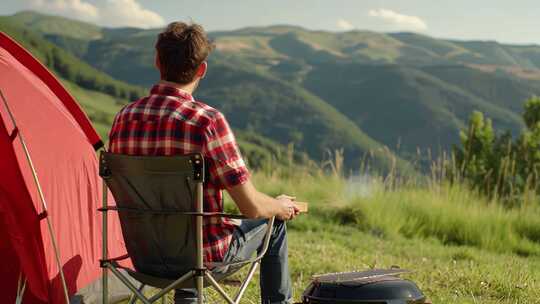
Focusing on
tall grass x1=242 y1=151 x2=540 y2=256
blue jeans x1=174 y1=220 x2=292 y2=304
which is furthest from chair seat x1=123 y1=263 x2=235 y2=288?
tall grass x1=242 y1=151 x2=540 y2=256

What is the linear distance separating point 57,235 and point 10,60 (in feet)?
3.14

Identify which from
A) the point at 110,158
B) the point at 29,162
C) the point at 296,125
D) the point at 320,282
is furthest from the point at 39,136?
the point at 296,125

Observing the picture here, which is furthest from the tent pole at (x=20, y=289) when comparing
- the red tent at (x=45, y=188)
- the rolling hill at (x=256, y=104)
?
the rolling hill at (x=256, y=104)

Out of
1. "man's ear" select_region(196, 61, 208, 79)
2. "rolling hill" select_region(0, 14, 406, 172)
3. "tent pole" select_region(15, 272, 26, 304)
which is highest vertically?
"man's ear" select_region(196, 61, 208, 79)

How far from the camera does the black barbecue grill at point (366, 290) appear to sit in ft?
9.50

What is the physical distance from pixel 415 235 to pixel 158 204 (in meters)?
5.81

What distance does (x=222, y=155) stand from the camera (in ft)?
9.53

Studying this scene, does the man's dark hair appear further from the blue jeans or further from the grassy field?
the grassy field

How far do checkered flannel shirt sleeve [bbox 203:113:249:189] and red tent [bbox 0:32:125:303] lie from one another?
113cm

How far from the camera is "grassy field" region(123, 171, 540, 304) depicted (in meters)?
5.43

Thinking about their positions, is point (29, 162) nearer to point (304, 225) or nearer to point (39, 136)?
point (39, 136)

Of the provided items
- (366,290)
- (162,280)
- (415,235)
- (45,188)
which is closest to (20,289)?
(45,188)

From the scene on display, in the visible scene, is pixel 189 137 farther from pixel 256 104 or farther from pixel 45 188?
pixel 256 104

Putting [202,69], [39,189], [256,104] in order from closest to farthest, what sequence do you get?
[202,69] → [39,189] → [256,104]
